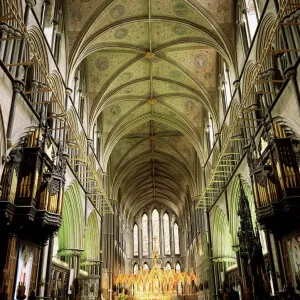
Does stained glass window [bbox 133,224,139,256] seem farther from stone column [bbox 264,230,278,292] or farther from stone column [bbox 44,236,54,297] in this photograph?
stone column [bbox 264,230,278,292]

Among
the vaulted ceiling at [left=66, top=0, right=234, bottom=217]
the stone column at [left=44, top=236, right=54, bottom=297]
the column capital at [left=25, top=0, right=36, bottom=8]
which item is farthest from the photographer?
the vaulted ceiling at [left=66, top=0, right=234, bottom=217]

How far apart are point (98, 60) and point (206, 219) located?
44.8ft

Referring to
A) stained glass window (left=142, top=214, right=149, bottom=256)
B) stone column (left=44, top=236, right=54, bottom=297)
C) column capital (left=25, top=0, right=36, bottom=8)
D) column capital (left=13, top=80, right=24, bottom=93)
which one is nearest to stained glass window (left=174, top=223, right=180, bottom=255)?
stained glass window (left=142, top=214, right=149, bottom=256)

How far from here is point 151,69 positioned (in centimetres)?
2297

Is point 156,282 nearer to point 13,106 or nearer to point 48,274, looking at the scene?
point 48,274

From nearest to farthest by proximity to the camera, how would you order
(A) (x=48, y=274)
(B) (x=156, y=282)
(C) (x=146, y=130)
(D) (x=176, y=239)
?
Answer: (A) (x=48, y=274) < (C) (x=146, y=130) < (B) (x=156, y=282) < (D) (x=176, y=239)

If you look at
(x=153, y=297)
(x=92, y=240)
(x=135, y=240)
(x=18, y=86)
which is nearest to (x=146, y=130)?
(x=92, y=240)

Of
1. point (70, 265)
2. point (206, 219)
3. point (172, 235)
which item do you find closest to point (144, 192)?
point (172, 235)

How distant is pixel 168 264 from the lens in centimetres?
4697

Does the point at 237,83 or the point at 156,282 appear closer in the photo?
the point at 237,83

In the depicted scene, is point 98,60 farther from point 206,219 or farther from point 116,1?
point 206,219

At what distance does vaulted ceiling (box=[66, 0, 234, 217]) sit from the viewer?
17922mm

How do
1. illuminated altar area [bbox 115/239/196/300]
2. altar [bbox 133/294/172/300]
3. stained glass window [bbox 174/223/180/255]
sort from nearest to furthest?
1. altar [bbox 133/294/172/300]
2. illuminated altar area [bbox 115/239/196/300]
3. stained glass window [bbox 174/223/180/255]

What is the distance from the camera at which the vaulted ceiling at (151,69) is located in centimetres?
1792
